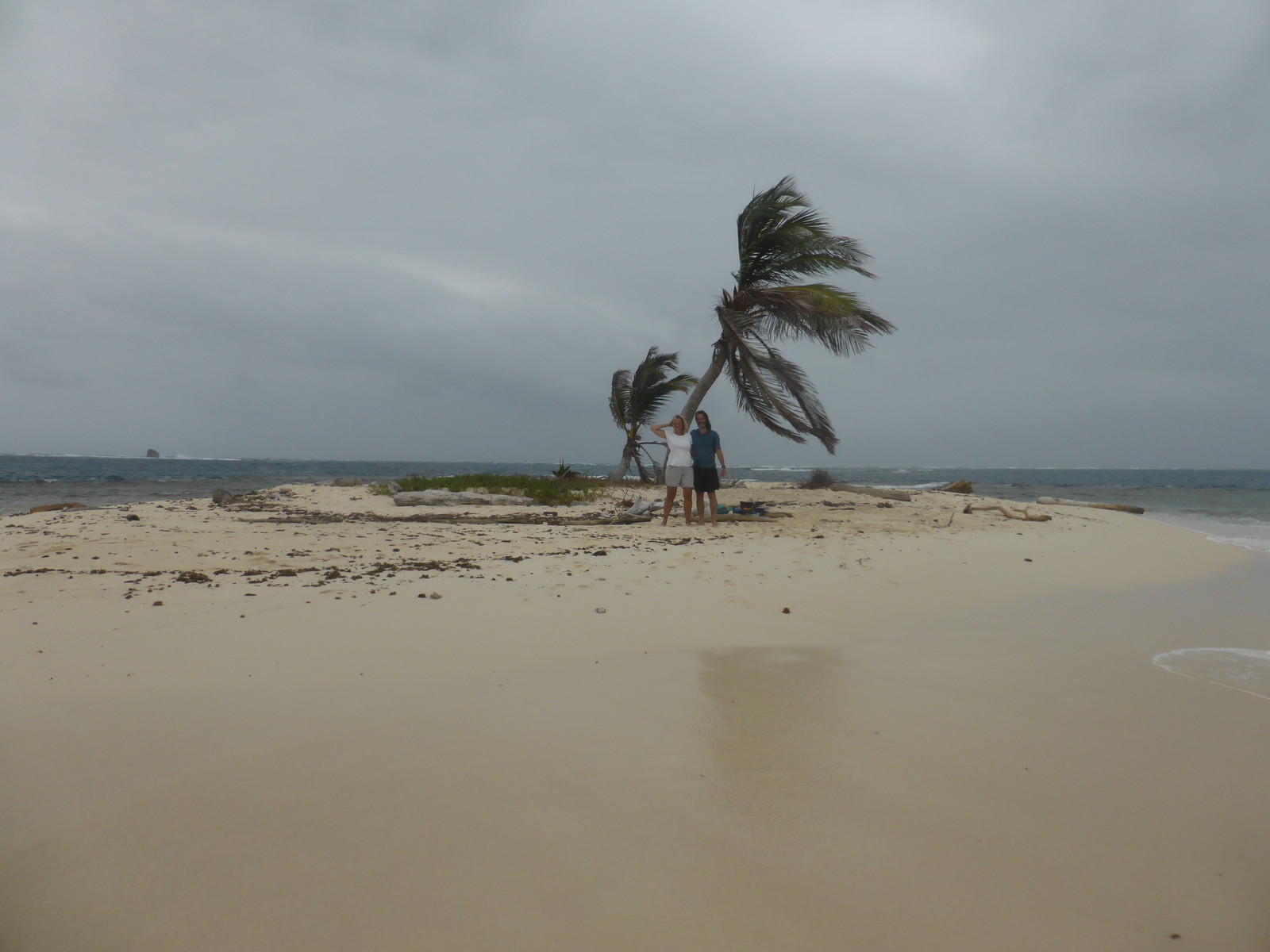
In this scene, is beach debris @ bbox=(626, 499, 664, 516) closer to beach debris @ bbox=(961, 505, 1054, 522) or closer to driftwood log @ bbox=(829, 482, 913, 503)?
beach debris @ bbox=(961, 505, 1054, 522)

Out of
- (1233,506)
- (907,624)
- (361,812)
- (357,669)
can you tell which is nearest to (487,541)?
(357,669)

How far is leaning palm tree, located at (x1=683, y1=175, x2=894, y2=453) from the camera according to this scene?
12352 mm

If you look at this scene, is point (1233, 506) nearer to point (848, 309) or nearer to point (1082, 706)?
point (848, 309)

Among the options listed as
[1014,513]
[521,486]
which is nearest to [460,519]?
[521,486]

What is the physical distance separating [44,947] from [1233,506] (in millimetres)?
28426

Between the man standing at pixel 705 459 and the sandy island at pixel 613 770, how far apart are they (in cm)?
445

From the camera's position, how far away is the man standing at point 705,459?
9.18 m

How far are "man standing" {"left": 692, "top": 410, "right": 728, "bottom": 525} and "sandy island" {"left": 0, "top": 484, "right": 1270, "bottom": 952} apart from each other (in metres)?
4.45

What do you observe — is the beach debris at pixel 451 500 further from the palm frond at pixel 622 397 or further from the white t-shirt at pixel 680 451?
the palm frond at pixel 622 397

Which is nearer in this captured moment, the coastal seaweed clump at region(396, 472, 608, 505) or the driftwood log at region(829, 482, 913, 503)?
the coastal seaweed clump at region(396, 472, 608, 505)

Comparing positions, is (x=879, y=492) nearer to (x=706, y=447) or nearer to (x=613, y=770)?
(x=706, y=447)

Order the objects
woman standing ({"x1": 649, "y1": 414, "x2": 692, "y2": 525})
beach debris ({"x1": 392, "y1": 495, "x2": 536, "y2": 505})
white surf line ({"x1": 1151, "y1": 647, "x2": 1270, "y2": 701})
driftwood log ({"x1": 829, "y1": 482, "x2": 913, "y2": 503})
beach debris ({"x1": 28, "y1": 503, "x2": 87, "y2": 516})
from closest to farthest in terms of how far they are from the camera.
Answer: white surf line ({"x1": 1151, "y1": 647, "x2": 1270, "y2": 701}) < woman standing ({"x1": 649, "y1": 414, "x2": 692, "y2": 525}) < beach debris ({"x1": 28, "y1": 503, "x2": 87, "y2": 516}) < beach debris ({"x1": 392, "y1": 495, "x2": 536, "y2": 505}) < driftwood log ({"x1": 829, "y1": 482, "x2": 913, "y2": 503})

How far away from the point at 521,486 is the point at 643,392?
568cm

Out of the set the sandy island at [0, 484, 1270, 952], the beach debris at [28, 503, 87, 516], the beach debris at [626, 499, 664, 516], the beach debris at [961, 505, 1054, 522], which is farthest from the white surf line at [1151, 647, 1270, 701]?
the beach debris at [28, 503, 87, 516]
